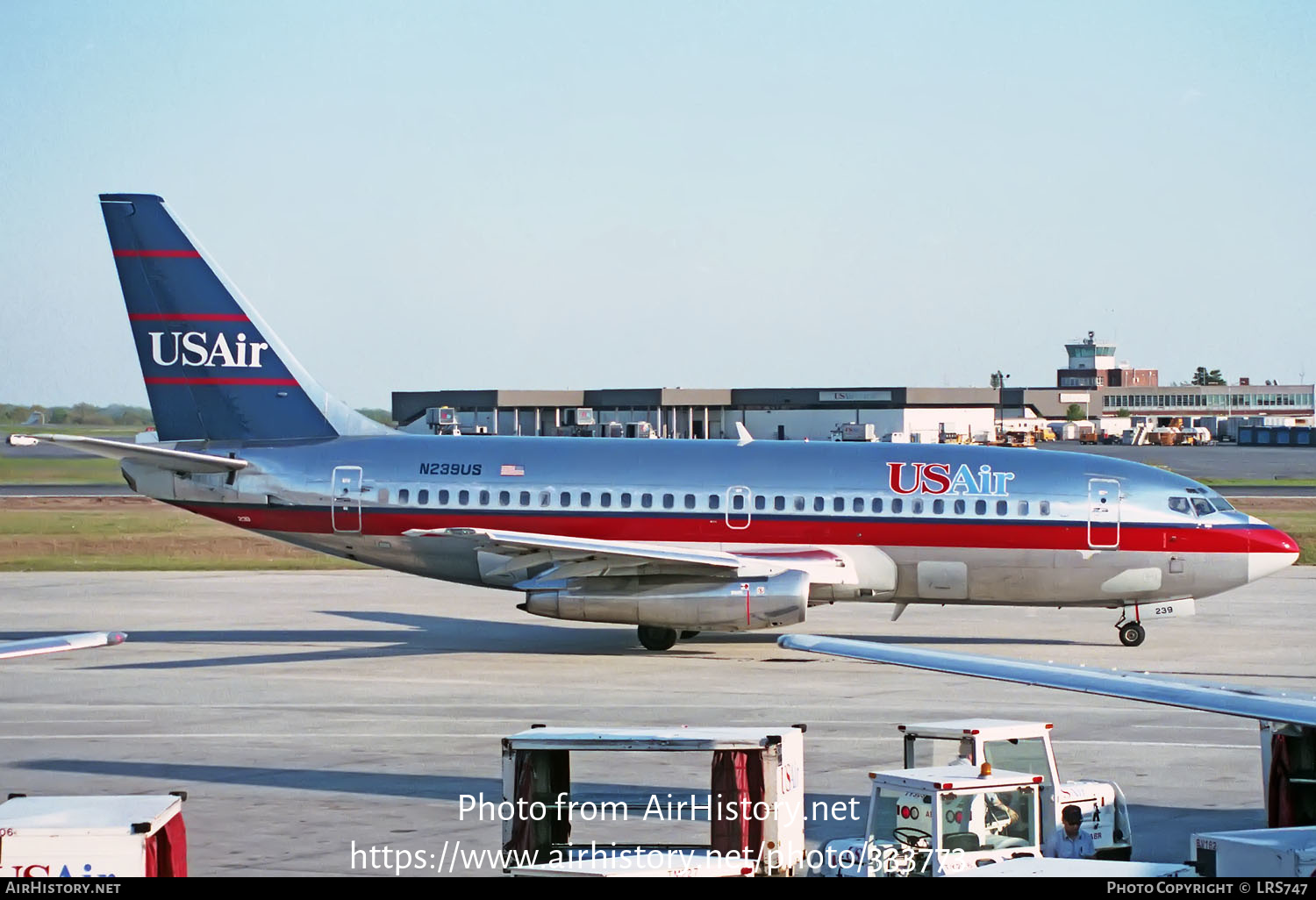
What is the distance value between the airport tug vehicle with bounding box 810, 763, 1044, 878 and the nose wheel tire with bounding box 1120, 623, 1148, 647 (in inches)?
711

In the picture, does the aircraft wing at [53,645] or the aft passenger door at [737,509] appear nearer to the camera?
the aircraft wing at [53,645]

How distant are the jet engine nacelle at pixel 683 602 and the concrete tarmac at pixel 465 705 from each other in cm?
87

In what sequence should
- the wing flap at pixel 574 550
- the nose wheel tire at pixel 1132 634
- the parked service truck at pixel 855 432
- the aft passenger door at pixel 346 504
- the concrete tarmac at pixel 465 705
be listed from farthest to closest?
the parked service truck at pixel 855 432, the nose wheel tire at pixel 1132 634, the aft passenger door at pixel 346 504, the wing flap at pixel 574 550, the concrete tarmac at pixel 465 705

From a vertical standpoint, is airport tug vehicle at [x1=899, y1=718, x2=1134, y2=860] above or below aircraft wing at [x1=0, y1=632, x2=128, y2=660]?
below

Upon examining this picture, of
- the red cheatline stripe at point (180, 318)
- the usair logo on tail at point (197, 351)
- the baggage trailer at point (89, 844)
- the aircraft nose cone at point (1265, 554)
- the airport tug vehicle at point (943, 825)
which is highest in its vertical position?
the red cheatline stripe at point (180, 318)

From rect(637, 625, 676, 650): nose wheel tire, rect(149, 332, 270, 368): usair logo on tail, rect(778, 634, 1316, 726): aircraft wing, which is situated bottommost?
rect(637, 625, 676, 650): nose wheel tire

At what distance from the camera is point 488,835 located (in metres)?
15.5

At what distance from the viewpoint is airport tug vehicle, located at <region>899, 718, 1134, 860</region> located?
46.3 feet

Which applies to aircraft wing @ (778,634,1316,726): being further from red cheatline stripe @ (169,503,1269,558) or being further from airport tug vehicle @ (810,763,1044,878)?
red cheatline stripe @ (169,503,1269,558)

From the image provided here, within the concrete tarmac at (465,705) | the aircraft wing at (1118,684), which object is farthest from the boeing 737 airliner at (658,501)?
the aircraft wing at (1118,684)

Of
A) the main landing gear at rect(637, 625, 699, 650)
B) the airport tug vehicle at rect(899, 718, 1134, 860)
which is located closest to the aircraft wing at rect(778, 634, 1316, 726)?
the airport tug vehicle at rect(899, 718, 1134, 860)

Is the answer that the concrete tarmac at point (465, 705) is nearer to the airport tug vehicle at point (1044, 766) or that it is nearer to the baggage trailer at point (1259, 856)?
the airport tug vehicle at point (1044, 766)

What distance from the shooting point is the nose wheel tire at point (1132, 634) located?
3058 centimetres
